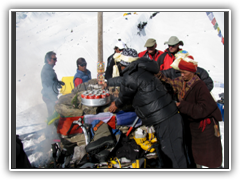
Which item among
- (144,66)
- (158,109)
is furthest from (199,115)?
(144,66)

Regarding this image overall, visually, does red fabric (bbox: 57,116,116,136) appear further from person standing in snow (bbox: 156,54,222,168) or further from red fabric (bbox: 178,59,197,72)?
red fabric (bbox: 178,59,197,72)

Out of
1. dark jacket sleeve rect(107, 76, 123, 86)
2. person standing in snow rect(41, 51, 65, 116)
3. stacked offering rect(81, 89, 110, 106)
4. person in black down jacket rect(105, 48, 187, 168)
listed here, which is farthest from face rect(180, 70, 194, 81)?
person standing in snow rect(41, 51, 65, 116)

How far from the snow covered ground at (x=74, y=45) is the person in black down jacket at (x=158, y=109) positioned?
2245 millimetres

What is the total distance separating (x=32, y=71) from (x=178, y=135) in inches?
185

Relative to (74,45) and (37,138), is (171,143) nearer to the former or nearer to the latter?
(37,138)

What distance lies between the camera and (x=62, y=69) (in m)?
11.3

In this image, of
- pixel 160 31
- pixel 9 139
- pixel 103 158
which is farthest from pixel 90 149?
pixel 160 31

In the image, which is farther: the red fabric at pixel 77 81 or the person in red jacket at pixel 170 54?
the red fabric at pixel 77 81

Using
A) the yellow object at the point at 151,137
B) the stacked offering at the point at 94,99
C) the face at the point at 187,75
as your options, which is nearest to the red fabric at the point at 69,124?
the stacked offering at the point at 94,99

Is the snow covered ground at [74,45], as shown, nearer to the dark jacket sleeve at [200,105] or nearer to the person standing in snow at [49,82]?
the person standing in snow at [49,82]

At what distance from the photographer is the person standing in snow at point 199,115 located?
2146 mm

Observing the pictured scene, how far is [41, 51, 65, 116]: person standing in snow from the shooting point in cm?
416

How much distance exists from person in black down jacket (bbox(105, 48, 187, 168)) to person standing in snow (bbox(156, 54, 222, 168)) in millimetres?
216

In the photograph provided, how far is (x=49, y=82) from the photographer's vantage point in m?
4.38
